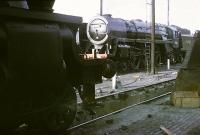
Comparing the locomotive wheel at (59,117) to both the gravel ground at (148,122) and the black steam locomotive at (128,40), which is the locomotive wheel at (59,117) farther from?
the black steam locomotive at (128,40)

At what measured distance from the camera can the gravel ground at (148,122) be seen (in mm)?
6828

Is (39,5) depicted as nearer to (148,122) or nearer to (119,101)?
(148,122)

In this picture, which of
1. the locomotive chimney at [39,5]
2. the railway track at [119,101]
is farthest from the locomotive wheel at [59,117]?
the locomotive chimney at [39,5]

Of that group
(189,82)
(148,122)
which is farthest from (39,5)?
(189,82)

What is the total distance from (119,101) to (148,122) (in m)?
3.61

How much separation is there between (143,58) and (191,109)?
1709 cm

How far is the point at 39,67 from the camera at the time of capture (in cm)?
509

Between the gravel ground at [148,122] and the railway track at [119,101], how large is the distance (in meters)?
0.26

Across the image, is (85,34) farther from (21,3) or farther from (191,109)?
(21,3)

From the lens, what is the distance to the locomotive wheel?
5961 millimetres

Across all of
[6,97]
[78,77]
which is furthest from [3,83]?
[78,77]

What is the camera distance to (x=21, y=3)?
527 cm

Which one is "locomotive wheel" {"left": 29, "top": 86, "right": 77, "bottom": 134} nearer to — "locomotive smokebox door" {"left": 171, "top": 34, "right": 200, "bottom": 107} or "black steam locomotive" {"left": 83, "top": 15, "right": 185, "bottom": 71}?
"locomotive smokebox door" {"left": 171, "top": 34, "right": 200, "bottom": 107}

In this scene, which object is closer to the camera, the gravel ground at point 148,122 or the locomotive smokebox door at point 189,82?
the gravel ground at point 148,122
